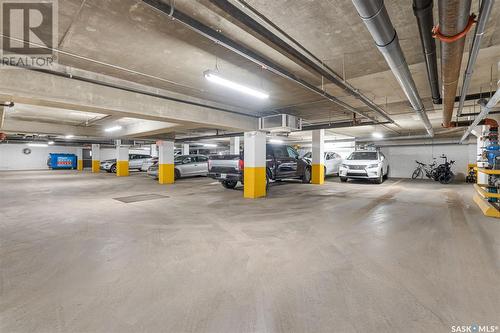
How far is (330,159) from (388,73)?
10.0 meters

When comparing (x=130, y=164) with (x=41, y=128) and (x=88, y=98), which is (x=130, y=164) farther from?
(x=88, y=98)

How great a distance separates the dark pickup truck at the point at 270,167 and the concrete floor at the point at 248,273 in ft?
12.2

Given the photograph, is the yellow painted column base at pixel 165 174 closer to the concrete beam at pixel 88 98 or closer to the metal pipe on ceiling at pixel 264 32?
the concrete beam at pixel 88 98

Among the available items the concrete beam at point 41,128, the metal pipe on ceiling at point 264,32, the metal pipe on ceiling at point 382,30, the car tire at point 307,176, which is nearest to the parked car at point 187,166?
the concrete beam at point 41,128

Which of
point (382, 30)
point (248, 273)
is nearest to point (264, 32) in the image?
point (382, 30)

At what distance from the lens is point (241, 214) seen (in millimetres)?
5164

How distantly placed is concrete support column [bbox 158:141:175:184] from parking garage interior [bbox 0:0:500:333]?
199 inches

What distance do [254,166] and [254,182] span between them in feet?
1.76

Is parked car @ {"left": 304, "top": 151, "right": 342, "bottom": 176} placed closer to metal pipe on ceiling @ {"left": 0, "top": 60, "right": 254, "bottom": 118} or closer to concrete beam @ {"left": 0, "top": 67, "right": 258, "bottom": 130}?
metal pipe on ceiling @ {"left": 0, "top": 60, "right": 254, "bottom": 118}

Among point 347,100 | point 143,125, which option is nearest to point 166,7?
point 347,100

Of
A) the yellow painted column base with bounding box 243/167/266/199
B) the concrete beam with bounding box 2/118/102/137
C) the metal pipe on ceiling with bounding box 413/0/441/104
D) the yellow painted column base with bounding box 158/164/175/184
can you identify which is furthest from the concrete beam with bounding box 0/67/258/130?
the concrete beam with bounding box 2/118/102/137

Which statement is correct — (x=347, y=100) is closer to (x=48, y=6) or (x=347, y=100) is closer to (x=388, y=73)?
(x=388, y=73)

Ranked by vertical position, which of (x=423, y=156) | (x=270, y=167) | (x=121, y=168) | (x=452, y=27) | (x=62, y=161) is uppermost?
(x=452, y=27)

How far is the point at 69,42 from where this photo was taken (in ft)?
10.8
